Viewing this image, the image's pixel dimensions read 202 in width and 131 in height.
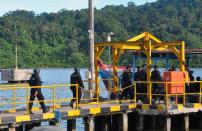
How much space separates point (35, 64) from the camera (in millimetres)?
157500

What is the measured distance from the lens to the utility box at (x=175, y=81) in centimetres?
2231

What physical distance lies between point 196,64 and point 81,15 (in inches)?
3976

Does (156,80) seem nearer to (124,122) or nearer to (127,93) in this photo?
(127,93)

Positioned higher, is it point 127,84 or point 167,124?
point 127,84

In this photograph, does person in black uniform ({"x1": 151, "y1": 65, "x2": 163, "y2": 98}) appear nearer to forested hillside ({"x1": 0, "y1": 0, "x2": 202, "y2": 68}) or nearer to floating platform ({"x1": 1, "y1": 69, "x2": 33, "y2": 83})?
floating platform ({"x1": 1, "y1": 69, "x2": 33, "y2": 83})

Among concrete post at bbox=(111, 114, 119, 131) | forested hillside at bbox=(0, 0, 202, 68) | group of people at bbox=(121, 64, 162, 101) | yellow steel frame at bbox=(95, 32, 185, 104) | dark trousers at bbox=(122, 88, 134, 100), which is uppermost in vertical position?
forested hillside at bbox=(0, 0, 202, 68)

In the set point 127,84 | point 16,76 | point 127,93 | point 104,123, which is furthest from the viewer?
point 16,76

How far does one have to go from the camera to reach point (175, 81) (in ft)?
73.8

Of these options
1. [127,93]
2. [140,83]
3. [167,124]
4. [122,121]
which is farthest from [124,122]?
[127,93]

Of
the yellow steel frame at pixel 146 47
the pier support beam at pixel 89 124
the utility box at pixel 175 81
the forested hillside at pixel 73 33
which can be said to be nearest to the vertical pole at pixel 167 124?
the yellow steel frame at pixel 146 47

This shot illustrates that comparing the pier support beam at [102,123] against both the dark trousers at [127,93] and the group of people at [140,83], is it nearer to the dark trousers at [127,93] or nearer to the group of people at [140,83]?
the group of people at [140,83]

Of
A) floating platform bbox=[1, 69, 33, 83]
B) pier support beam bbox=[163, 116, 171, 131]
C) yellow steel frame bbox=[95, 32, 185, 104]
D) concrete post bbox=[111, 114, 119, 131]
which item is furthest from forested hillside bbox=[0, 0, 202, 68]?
pier support beam bbox=[163, 116, 171, 131]

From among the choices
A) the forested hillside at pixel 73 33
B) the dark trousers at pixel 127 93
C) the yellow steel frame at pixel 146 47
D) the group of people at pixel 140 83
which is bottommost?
the dark trousers at pixel 127 93

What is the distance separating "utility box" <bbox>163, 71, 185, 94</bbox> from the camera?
22.3m
